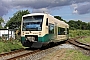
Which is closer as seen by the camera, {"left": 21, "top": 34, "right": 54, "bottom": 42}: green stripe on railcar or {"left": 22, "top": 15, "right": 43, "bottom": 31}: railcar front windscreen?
{"left": 21, "top": 34, "right": 54, "bottom": 42}: green stripe on railcar

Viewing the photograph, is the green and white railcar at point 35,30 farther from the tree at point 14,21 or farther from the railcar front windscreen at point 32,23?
the tree at point 14,21

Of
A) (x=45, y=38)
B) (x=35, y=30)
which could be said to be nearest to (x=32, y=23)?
(x=35, y=30)

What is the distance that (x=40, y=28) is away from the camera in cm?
2017

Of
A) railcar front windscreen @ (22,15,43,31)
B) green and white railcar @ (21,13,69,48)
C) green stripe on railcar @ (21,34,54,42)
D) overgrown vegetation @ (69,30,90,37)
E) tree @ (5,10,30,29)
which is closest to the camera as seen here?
green stripe on railcar @ (21,34,54,42)

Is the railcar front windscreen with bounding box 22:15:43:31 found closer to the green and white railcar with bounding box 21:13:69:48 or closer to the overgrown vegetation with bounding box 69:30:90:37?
the green and white railcar with bounding box 21:13:69:48

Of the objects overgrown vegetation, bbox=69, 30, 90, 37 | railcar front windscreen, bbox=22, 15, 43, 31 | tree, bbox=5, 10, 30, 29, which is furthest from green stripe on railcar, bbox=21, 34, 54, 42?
tree, bbox=5, 10, 30, 29

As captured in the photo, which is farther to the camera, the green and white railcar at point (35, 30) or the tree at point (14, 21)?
the tree at point (14, 21)

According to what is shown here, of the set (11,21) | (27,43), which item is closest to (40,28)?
(27,43)

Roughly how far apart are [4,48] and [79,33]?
72567 millimetres

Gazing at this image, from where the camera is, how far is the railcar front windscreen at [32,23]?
2028 cm

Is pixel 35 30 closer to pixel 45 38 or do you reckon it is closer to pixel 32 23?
pixel 32 23

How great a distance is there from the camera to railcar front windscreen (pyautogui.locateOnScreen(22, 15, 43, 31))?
66.5 ft

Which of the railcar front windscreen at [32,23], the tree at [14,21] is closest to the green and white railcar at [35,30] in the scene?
the railcar front windscreen at [32,23]

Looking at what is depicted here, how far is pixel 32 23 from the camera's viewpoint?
20547 mm
